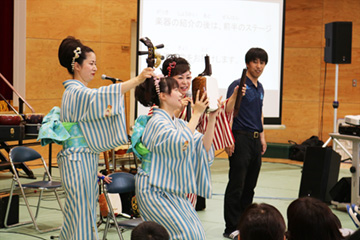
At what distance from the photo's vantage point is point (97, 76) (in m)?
8.20

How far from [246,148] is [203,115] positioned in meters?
0.70

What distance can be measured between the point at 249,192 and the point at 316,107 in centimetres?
488

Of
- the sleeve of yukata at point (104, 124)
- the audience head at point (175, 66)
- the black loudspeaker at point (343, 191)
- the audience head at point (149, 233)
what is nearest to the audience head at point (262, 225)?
the audience head at point (149, 233)

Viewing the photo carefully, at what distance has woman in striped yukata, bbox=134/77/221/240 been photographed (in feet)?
9.05

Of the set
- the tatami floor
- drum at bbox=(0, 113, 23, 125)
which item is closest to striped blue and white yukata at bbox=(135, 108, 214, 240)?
the tatami floor

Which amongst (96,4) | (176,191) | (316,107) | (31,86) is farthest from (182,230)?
(316,107)

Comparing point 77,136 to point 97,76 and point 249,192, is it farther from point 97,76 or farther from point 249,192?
point 97,76

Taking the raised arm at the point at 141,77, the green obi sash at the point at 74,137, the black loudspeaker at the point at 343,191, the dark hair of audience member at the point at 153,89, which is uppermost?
the raised arm at the point at 141,77

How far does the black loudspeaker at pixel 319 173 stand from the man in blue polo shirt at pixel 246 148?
1.26 m

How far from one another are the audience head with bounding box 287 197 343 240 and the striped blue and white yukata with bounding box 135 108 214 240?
0.92m

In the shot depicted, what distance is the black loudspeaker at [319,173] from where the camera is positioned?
17.9 ft

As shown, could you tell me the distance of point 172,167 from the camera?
9.17 ft

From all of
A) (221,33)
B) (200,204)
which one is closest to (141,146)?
(200,204)

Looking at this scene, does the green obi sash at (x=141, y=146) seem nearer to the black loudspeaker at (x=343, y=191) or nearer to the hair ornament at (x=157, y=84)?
the hair ornament at (x=157, y=84)
